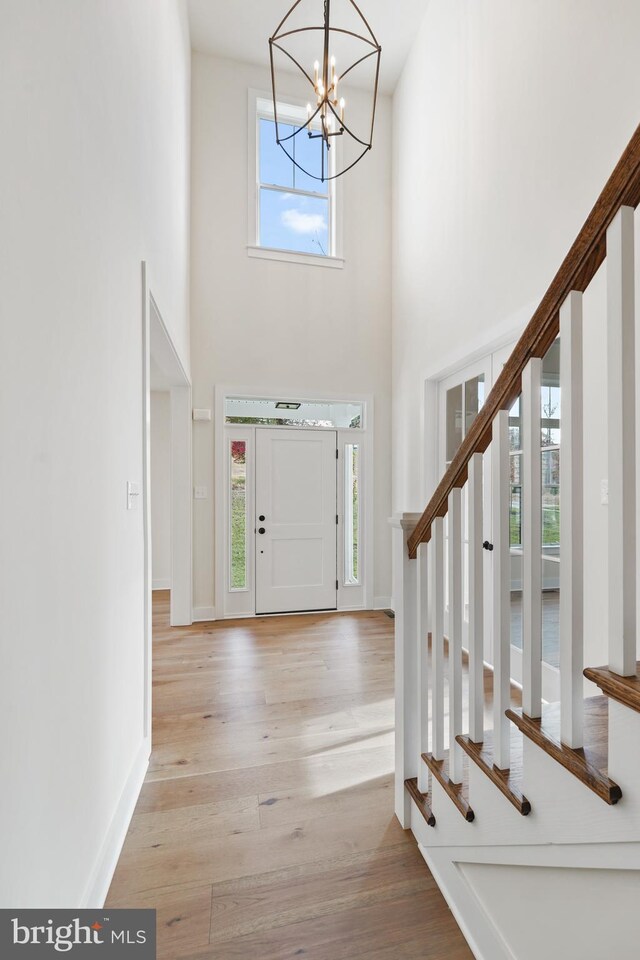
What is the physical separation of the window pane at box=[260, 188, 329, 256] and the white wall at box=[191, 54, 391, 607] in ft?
→ 0.72

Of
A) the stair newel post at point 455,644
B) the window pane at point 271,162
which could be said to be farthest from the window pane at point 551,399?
Result: the window pane at point 271,162

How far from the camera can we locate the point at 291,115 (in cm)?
448

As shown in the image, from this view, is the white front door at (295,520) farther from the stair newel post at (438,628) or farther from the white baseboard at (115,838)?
the stair newel post at (438,628)

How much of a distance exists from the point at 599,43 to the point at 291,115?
11.1ft

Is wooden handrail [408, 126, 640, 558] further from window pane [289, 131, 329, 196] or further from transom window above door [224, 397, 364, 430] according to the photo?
window pane [289, 131, 329, 196]

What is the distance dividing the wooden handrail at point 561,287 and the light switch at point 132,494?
3.88ft

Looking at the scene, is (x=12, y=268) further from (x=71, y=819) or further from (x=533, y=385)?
(x=71, y=819)

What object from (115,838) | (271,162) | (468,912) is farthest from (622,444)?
(271,162)

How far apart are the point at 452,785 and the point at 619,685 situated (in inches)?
31.2

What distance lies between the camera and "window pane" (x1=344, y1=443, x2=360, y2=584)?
14.7 ft

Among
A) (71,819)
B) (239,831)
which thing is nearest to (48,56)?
(71,819)

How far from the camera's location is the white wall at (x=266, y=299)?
4.11 metres

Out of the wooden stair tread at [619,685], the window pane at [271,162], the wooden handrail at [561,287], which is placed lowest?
the wooden stair tread at [619,685]

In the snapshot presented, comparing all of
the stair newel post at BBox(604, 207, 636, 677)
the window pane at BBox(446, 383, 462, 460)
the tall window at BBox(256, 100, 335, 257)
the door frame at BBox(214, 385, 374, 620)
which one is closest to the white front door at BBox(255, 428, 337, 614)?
the door frame at BBox(214, 385, 374, 620)
